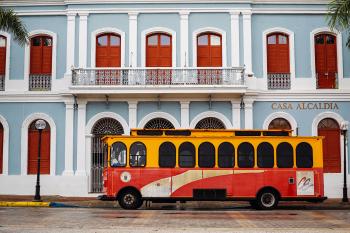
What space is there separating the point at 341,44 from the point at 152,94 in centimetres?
897

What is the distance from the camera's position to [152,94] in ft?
81.9

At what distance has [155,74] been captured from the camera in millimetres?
24797

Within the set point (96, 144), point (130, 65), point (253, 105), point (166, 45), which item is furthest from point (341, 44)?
point (96, 144)

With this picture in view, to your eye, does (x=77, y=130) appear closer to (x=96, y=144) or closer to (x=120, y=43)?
(x=96, y=144)

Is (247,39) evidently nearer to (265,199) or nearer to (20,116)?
(265,199)

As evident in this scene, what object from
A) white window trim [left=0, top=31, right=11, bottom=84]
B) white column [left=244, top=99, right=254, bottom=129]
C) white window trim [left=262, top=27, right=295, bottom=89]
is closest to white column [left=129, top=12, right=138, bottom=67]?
white column [left=244, top=99, right=254, bottom=129]

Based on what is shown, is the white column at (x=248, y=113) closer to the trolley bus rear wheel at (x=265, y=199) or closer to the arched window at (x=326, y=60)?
the arched window at (x=326, y=60)

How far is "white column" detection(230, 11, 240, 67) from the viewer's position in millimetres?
25438

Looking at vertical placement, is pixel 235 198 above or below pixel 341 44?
below

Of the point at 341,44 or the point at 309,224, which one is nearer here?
the point at 309,224

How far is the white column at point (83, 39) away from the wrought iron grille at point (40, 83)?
Result: 171 cm

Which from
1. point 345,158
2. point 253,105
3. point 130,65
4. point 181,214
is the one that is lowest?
point 181,214

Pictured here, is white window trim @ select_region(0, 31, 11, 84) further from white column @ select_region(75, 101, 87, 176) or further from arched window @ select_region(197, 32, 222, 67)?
arched window @ select_region(197, 32, 222, 67)

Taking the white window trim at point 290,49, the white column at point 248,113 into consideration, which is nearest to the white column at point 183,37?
the white column at point 248,113
